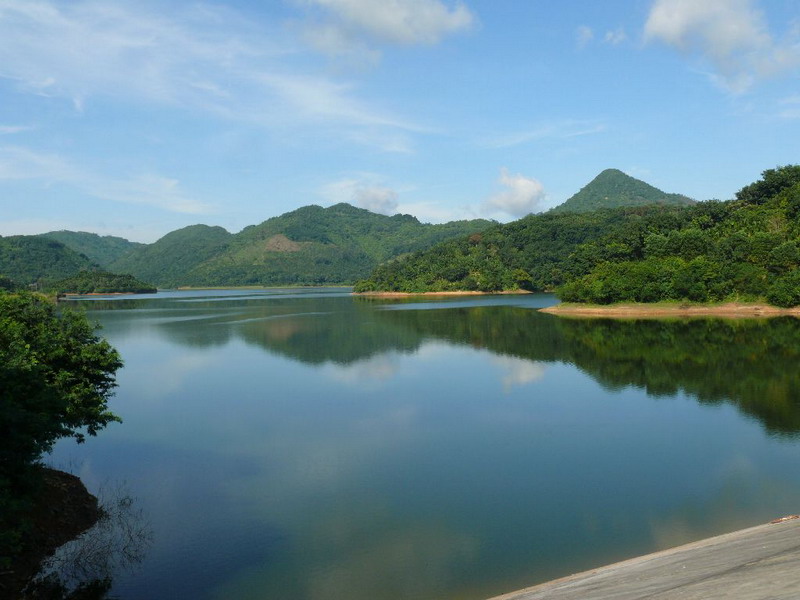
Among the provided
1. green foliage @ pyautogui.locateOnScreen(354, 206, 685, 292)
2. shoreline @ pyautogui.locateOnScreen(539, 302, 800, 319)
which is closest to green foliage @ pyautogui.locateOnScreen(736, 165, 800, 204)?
green foliage @ pyautogui.locateOnScreen(354, 206, 685, 292)

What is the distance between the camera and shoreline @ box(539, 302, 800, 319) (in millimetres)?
65188

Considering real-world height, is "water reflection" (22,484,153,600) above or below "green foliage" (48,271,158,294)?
below

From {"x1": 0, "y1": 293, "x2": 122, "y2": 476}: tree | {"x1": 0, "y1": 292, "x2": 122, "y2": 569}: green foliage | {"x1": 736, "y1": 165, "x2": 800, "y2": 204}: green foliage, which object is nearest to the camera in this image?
{"x1": 0, "y1": 292, "x2": 122, "y2": 569}: green foliage

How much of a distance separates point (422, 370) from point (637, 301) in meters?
45.7

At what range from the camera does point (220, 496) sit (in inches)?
689

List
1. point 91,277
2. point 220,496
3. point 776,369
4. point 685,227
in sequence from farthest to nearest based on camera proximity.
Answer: point 91,277, point 685,227, point 776,369, point 220,496

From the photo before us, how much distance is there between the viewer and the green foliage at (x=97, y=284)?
18375 centimetres

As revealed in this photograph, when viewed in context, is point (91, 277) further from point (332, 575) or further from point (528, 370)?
point (332, 575)

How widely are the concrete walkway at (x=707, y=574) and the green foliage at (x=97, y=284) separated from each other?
20065 centimetres

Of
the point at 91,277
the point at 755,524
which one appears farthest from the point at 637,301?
the point at 91,277

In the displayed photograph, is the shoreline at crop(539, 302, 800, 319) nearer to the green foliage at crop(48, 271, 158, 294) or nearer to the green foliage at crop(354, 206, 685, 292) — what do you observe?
the green foliage at crop(354, 206, 685, 292)

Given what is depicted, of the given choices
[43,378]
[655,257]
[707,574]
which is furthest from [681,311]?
[43,378]

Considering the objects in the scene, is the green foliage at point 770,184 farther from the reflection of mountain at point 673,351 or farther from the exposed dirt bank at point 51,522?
the exposed dirt bank at point 51,522

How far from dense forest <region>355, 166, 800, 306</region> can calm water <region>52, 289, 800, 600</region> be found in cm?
2889
